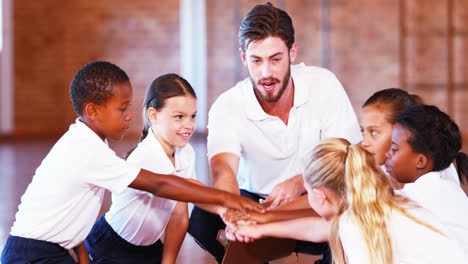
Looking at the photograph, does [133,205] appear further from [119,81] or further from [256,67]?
[256,67]

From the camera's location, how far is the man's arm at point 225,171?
7.02ft

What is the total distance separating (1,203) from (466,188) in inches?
125

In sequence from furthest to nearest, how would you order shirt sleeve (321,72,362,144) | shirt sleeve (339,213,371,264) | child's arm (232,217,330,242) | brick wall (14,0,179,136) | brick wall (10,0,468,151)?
brick wall (14,0,179,136)
brick wall (10,0,468,151)
shirt sleeve (321,72,362,144)
child's arm (232,217,330,242)
shirt sleeve (339,213,371,264)

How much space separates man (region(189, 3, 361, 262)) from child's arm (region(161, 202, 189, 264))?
21cm

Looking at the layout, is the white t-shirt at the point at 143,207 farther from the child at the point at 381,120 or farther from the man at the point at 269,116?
the child at the point at 381,120

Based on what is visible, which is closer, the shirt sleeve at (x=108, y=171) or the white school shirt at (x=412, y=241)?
the white school shirt at (x=412, y=241)

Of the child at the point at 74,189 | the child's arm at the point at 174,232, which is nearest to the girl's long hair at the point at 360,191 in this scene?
the child at the point at 74,189

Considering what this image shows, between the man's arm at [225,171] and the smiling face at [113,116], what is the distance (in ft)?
1.40

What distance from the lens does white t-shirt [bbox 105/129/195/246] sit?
211cm

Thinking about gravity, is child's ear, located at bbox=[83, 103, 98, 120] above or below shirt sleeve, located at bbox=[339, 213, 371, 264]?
above

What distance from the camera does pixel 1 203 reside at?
3.87 metres

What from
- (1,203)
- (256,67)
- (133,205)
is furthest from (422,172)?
(1,203)

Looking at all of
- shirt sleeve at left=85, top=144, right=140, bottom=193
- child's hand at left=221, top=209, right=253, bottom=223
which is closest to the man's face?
child's hand at left=221, top=209, right=253, bottom=223

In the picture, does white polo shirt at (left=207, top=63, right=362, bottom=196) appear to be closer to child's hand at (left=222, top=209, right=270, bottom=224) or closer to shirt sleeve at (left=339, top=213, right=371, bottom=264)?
child's hand at (left=222, top=209, right=270, bottom=224)
